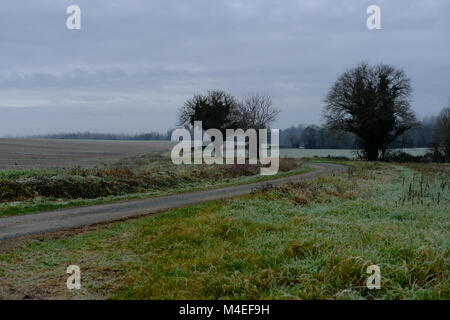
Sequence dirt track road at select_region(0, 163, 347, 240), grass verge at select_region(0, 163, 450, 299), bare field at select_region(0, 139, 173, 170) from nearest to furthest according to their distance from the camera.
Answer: grass verge at select_region(0, 163, 450, 299) < dirt track road at select_region(0, 163, 347, 240) < bare field at select_region(0, 139, 173, 170)

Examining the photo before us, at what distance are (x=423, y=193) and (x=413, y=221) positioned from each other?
6.75 m

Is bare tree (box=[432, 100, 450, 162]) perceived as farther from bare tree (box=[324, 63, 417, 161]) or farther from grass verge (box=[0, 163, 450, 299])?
grass verge (box=[0, 163, 450, 299])

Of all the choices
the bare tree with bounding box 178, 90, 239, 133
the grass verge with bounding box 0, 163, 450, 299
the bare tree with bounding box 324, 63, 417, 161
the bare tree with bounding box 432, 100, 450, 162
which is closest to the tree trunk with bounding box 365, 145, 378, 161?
the bare tree with bounding box 324, 63, 417, 161

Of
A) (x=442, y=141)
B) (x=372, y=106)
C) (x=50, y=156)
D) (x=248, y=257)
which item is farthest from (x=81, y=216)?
(x=442, y=141)

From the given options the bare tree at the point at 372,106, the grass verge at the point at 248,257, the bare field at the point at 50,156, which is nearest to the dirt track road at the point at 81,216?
the grass verge at the point at 248,257

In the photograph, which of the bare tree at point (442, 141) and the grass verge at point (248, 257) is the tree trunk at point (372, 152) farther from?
the grass verge at point (248, 257)

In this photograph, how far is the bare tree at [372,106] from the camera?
51156 mm

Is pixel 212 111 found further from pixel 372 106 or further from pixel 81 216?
pixel 81 216

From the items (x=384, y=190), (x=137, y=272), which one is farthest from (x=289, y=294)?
(x=384, y=190)

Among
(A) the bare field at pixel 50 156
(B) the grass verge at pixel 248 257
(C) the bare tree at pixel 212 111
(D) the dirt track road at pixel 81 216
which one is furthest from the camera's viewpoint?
(C) the bare tree at pixel 212 111

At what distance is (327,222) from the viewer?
10000 mm

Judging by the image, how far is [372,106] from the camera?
51.0m

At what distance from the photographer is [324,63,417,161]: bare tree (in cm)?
5116

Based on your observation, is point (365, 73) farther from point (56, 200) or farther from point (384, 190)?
point (56, 200)
